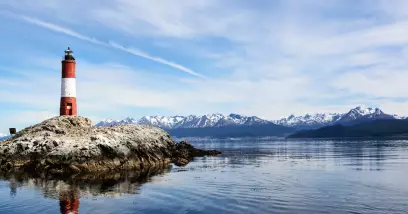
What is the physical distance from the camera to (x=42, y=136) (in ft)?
181

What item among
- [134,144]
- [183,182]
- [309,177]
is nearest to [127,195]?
[183,182]

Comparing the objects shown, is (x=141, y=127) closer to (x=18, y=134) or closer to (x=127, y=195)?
(x=18, y=134)

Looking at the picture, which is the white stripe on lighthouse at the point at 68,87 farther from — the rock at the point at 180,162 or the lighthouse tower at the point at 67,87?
the rock at the point at 180,162

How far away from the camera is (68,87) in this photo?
65.2m

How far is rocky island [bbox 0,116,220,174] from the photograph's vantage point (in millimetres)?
49812

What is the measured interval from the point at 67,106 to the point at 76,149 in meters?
16.9

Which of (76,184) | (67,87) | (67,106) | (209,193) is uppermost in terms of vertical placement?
(67,87)

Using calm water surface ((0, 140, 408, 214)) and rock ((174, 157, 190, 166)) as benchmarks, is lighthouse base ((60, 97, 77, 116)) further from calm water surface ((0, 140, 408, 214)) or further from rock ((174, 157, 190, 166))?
calm water surface ((0, 140, 408, 214))

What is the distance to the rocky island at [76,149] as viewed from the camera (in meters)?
49.8

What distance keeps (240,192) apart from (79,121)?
38.1 meters

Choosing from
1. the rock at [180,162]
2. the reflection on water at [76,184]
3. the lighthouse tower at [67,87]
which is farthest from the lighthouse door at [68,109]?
the reflection on water at [76,184]

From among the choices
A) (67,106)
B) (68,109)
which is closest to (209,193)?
(68,109)

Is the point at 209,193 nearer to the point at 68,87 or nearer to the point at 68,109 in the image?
the point at 68,109

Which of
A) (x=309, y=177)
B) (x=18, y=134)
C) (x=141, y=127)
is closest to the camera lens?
(x=309, y=177)
